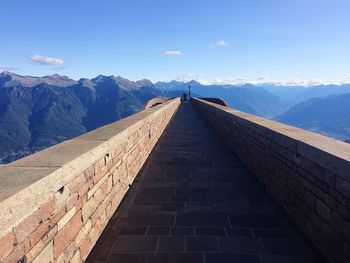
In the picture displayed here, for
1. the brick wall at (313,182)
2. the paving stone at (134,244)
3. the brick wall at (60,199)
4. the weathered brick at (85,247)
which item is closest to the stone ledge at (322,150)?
the brick wall at (313,182)

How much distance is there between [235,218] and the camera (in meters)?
4.82

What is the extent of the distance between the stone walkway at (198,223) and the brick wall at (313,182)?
8.5 inches

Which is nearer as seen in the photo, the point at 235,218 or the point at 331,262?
the point at 331,262

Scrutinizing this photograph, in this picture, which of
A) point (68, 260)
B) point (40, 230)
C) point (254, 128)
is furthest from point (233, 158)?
point (40, 230)

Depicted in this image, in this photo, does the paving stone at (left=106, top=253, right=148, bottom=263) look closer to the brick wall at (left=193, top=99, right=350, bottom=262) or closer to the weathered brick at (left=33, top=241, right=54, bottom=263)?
the weathered brick at (left=33, top=241, right=54, bottom=263)

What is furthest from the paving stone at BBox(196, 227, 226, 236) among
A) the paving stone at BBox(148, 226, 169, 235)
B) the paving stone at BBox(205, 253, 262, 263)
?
the paving stone at BBox(205, 253, 262, 263)

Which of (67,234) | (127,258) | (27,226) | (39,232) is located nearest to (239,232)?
(127,258)

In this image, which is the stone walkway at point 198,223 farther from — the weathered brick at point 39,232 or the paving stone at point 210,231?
the weathered brick at point 39,232

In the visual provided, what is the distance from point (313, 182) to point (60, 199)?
105 inches

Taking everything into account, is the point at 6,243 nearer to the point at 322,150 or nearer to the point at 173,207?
the point at 322,150

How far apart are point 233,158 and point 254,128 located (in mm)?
2221

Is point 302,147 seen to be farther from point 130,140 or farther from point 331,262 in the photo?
point 130,140

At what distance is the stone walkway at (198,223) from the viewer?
3.78 meters

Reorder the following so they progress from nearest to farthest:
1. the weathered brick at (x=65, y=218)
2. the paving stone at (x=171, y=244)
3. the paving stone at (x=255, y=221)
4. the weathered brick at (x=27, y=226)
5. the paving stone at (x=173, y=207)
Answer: the weathered brick at (x=27, y=226), the weathered brick at (x=65, y=218), the paving stone at (x=171, y=244), the paving stone at (x=255, y=221), the paving stone at (x=173, y=207)
